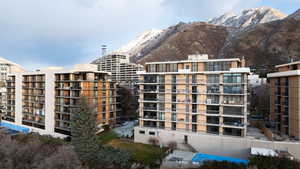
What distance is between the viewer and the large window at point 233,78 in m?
32.7

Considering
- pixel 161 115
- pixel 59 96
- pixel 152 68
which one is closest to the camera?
pixel 161 115

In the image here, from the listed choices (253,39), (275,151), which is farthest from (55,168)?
(253,39)

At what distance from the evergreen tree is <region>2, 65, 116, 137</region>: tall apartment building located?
885 cm

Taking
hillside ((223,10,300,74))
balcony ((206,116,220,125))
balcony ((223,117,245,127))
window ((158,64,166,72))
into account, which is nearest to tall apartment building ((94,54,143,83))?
hillside ((223,10,300,74))

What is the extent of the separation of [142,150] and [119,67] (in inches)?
3632

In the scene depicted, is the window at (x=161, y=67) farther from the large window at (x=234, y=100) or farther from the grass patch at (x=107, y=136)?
the grass patch at (x=107, y=136)

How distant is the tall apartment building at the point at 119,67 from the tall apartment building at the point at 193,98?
7599 cm

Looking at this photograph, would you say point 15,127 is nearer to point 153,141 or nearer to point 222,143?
point 153,141

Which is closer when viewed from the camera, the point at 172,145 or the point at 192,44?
the point at 172,145

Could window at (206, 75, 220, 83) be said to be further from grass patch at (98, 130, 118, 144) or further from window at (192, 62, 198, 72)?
grass patch at (98, 130, 118, 144)

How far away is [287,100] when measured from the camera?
118 feet

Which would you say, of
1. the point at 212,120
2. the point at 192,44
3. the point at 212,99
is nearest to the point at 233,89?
the point at 212,99

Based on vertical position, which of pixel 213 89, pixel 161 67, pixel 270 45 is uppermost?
pixel 270 45

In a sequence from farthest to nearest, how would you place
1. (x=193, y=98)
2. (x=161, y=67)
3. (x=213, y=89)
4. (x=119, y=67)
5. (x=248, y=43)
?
(x=248, y=43), (x=119, y=67), (x=161, y=67), (x=193, y=98), (x=213, y=89)
